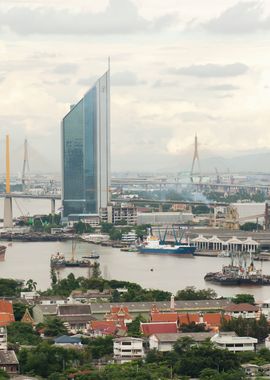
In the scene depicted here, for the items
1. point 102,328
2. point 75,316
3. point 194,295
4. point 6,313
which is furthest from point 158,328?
point 194,295

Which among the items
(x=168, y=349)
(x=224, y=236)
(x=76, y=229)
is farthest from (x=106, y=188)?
(x=168, y=349)

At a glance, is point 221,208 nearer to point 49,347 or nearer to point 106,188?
point 106,188

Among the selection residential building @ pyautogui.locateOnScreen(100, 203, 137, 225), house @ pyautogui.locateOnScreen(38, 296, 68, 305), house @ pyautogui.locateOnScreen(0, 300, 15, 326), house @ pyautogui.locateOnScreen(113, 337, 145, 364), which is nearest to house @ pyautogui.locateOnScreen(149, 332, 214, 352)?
house @ pyautogui.locateOnScreen(113, 337, 145, 364)

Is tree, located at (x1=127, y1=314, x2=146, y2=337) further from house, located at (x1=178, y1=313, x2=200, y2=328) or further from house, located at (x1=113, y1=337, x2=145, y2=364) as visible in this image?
house, located at (x1=113, y1=337, x2=145, y2=364)

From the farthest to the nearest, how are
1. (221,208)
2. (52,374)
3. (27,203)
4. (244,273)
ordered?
(27,203) → (221,208) → (244,273) → (52,374)

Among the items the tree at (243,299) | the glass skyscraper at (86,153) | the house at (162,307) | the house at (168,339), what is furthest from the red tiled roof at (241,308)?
the glass skyscraper at (86,153)
